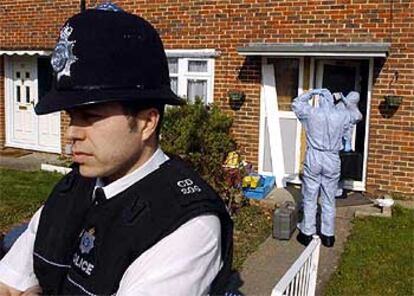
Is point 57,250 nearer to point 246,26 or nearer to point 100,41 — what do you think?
point 100,41

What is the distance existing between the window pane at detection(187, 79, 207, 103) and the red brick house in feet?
0.06

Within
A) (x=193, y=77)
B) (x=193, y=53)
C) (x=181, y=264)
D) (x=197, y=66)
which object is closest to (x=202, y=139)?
(x=193, y=77)

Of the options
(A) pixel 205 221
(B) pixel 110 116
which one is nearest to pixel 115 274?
(A) pixel 205 221

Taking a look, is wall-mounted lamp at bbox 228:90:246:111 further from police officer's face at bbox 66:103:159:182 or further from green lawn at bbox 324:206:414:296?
police officer's face at bbox 66:103:159:182

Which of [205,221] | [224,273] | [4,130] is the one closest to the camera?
[205,221]

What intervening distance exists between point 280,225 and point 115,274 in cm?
476

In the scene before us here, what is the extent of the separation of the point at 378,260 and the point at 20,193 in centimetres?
520

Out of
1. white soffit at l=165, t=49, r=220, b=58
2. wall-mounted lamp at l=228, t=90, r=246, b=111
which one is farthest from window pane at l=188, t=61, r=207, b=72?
wall-mounted lamp at l=228, t=90, r=246, b=111

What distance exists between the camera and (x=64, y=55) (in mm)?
1344

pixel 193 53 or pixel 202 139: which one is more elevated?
pixel 193 53

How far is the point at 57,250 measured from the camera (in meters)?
1.53

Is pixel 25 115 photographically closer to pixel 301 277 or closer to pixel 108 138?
pixel 301 277

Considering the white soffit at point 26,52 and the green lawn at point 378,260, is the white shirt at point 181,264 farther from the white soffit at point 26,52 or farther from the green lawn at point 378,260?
the white soffit at point 26,52

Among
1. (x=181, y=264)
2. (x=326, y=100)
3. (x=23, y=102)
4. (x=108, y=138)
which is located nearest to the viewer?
(x=181, y=264)
